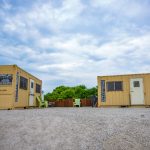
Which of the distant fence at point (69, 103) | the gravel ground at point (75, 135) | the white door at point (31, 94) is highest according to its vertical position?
the white door at point (31, 94)

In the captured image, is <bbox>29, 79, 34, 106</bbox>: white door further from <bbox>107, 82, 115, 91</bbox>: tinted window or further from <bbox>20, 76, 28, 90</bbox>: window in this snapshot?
<bbox>107, 82, 115, 91</bbox>: tinted window

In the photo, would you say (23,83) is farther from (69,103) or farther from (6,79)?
(69,103)

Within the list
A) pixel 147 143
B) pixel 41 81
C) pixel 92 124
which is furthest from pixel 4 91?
pixel 147 143

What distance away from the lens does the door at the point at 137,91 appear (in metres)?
17.2

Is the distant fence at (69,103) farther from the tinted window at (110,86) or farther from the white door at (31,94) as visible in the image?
the tinted window at (110,86)

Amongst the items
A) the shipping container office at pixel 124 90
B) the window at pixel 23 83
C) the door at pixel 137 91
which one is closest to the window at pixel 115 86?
the shipping container office at pixel 124 90

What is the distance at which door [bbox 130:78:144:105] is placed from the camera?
56.4 ft

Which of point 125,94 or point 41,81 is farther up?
point 41,81

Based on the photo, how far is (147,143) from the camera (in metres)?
4.71

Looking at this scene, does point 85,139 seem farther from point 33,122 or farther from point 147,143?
point 33,122

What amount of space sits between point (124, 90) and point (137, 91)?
3.31ft

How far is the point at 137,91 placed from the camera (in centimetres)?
1734

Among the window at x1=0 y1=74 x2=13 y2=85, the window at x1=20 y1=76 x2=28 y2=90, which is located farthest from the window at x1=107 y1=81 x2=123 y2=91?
the window at x1=0 y1=74 x2=13 y2=85

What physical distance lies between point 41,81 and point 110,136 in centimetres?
1880
